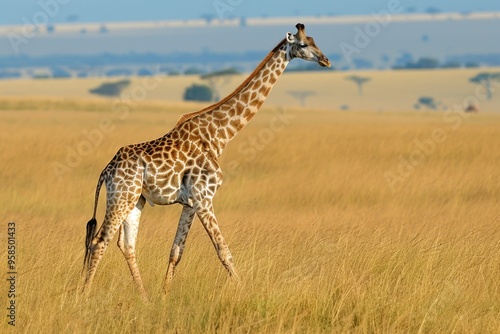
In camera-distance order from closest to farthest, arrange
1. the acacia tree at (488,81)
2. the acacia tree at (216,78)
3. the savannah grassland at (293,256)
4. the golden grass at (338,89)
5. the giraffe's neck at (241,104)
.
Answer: the savannah grassland at (293,256) < the giraffe's neck at (241,104) < the acacia tree at (216,78) < the acacia tree at (488,81) < the golden grass at (338,89)

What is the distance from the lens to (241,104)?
834 cm

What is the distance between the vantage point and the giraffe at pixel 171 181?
25.2 feet

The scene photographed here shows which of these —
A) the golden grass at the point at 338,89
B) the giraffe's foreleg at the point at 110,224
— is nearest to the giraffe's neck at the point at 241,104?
the giraffe's foreleg at the point at 110,224

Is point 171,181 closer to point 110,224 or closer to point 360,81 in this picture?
point 110,224

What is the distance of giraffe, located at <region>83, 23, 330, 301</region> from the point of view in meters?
7.70

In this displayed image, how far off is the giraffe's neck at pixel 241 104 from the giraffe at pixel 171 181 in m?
0.01

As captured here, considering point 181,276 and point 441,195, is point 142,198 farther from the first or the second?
point 441,195

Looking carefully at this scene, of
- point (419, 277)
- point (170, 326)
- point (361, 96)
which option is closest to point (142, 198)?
point (170, 326)

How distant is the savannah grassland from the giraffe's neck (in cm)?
103

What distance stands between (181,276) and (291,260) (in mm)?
1005

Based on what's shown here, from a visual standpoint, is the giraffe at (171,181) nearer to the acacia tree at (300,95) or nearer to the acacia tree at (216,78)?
the acacia tree at (216,78)

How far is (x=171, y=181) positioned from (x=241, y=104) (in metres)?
0.95

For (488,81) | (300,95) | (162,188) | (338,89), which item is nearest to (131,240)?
(162,188)

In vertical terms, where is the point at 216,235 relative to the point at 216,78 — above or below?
below
